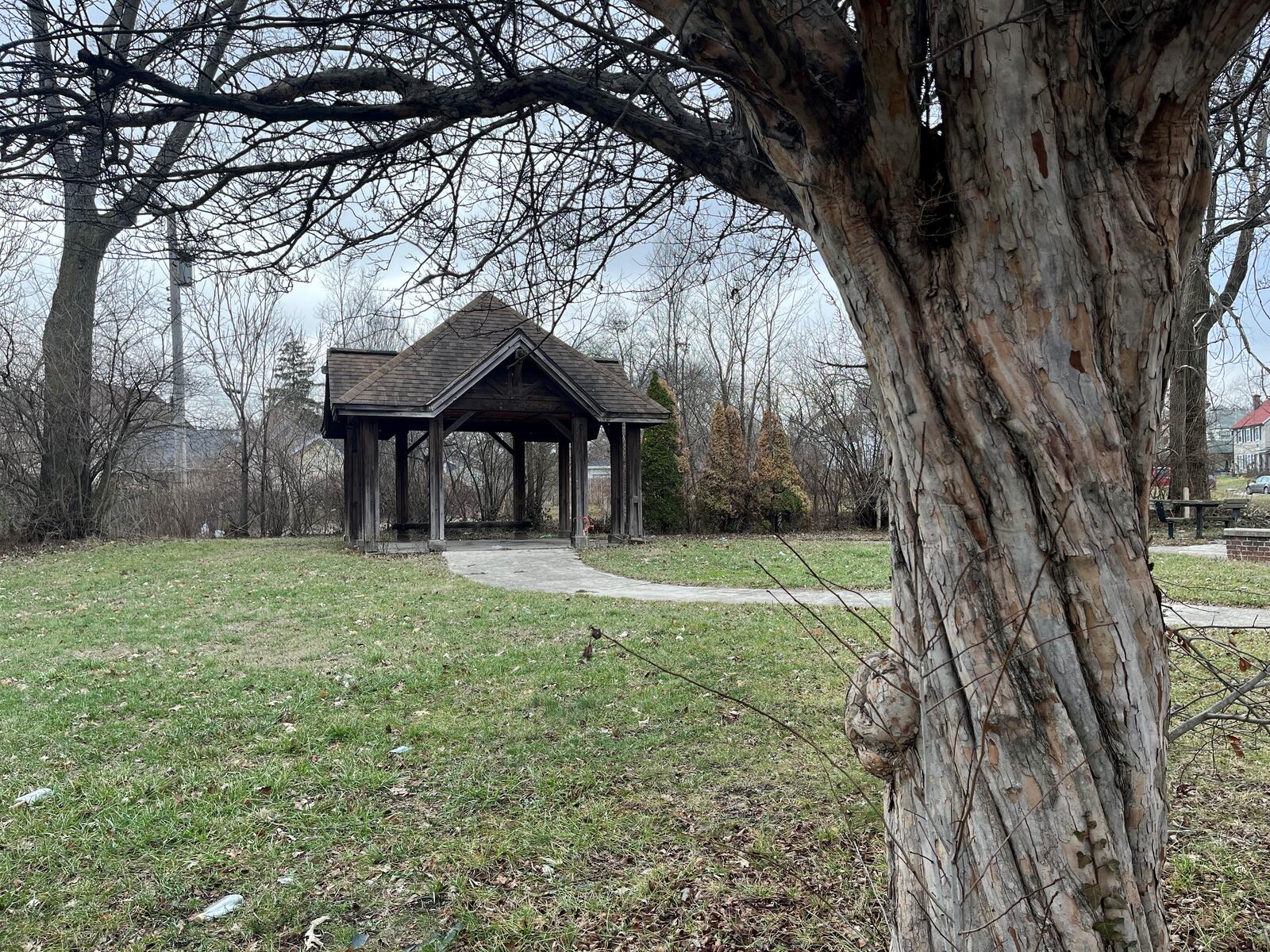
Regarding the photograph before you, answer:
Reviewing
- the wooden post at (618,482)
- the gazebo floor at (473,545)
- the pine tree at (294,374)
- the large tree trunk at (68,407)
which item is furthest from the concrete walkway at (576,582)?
the pine tree at (294,374)

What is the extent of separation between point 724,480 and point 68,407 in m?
15.3

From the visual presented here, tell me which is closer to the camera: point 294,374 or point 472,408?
point 472,408

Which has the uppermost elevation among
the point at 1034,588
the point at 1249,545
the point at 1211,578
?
the point at 1034,588

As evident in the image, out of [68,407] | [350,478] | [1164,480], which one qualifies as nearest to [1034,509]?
[350,478]

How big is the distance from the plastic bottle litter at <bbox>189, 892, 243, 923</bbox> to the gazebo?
11.4 metres

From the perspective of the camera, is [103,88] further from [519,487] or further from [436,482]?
[519,487]

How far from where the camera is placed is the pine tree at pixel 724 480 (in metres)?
20.4

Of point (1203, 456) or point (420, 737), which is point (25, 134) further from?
point (1203, 456)

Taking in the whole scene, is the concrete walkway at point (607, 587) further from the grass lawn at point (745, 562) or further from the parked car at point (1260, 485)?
the parked car at point (1260, 485)

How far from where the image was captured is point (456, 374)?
1595 cm

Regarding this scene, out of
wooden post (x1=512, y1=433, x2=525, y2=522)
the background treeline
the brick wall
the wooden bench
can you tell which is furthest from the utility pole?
the wooden bench

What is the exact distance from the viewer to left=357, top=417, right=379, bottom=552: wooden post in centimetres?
1522

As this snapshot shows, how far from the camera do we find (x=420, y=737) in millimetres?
4504

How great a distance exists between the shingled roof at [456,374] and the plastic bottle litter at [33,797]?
1066 centimetres
